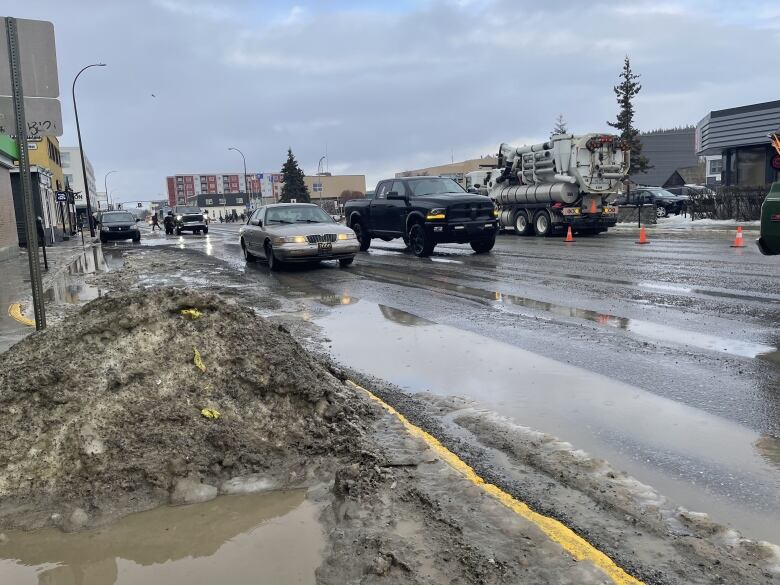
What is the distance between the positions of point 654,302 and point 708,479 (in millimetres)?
5878

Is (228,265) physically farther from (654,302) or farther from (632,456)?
(632,456)

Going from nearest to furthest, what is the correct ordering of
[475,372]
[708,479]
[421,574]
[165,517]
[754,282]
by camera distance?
1. [421,574]
2. [165,517]
3. [708,479]
4. [475,372]
5. [754,282]

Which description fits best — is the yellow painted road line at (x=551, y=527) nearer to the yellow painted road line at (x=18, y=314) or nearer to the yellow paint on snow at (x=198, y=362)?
the yellow paint on snow at (x=198, y=362)

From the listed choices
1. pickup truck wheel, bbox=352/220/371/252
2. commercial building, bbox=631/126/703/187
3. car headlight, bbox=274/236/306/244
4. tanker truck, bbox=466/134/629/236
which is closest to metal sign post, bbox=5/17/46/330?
car headlight, bbox=274/236/306/244

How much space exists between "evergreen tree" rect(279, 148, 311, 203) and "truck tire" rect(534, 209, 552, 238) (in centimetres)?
6729

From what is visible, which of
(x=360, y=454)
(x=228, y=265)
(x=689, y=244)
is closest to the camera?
(x=360, y=454)

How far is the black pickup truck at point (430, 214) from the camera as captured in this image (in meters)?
16.5

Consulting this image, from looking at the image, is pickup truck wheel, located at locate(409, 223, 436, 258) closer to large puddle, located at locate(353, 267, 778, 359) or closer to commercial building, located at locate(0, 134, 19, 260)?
large puddle, located at locate(353, 267, 778, 359)

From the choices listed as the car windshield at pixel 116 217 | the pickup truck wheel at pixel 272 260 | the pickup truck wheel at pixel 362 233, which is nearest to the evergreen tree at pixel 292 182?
the car windshield at pixel 116 217

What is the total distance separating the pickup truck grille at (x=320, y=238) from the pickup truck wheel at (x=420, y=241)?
118 inches

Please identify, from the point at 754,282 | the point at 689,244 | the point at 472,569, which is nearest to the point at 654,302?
the point at 754,282

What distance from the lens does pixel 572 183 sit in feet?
78.0

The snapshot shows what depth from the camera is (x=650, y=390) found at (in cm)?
516

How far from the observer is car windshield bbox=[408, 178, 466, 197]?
17.5m
